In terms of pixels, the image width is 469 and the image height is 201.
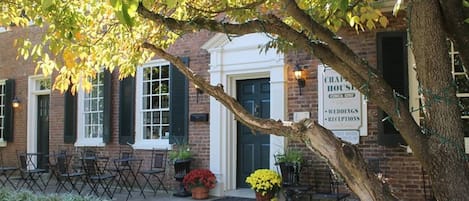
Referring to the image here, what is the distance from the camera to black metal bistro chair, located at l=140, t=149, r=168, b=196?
10477 mm

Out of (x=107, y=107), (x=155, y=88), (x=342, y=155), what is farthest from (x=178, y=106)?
(x=342, y=155)

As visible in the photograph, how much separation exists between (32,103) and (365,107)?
9.79m

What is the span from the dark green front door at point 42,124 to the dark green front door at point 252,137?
665 centimetres

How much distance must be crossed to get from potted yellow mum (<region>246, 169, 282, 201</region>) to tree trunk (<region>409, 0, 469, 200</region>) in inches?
→ 214

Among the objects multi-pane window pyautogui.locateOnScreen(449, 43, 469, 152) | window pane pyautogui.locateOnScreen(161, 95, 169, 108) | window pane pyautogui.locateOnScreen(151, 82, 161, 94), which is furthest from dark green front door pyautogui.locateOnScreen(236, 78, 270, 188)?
multi-pane window pyautogui.locateOnScreen(449, 43, 469, 152)

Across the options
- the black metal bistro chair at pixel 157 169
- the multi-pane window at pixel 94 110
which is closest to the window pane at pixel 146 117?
the black metal bistro chair at pixel 157 169

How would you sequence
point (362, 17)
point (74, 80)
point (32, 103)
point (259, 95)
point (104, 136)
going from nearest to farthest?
point (362, 17), point (74, 80), point (259, 95), point (104, 136), point (32, 103)

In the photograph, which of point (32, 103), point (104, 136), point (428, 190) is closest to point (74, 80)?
point (428, 190)

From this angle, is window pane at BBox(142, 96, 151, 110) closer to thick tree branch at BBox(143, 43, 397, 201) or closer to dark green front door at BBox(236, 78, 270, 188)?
dark green front door at BBox(236, 78, 270, 188)

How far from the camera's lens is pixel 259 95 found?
32.0 feet

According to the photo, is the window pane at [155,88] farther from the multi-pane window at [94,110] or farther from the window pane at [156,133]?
the multi-pane window at [94,110]

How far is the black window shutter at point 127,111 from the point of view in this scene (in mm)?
11305

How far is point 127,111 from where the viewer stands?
37.4ft

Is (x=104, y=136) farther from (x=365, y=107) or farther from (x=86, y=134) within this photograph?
(x=365, y=107)
